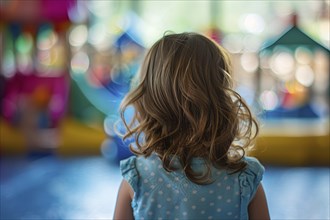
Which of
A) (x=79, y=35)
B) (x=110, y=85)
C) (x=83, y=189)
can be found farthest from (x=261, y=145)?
(x=79, y=35)

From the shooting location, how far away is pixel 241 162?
1005 millimetres

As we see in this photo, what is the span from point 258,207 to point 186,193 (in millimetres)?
137

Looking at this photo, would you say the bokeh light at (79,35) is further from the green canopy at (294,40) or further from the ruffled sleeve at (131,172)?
the ruffled sleeve at (131,172)

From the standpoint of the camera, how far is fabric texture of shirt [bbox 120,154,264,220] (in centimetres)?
97

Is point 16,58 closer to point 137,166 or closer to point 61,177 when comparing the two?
point 61,177

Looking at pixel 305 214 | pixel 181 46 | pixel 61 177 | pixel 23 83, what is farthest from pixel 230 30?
pixel 181 46

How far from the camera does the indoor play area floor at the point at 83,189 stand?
2.41 m

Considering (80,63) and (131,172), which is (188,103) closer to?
(131,172)

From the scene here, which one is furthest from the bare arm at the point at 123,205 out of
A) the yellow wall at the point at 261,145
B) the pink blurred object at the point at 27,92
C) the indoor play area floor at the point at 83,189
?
the pink blurred object at the point at 27,92

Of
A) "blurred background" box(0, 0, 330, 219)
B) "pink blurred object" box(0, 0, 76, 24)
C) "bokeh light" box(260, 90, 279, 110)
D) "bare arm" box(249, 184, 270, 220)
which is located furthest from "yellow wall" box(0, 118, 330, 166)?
"bare arm" box(249, 184, 270, 220)

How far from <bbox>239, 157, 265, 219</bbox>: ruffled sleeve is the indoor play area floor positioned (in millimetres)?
1351

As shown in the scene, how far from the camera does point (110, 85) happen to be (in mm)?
4281

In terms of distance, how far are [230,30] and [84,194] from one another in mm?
2562

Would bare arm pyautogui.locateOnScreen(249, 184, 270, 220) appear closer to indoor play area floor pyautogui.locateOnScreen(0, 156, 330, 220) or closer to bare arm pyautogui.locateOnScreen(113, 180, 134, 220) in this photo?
bare arm pyautogui.locateOnScreen(113, 180, 134, 220)
